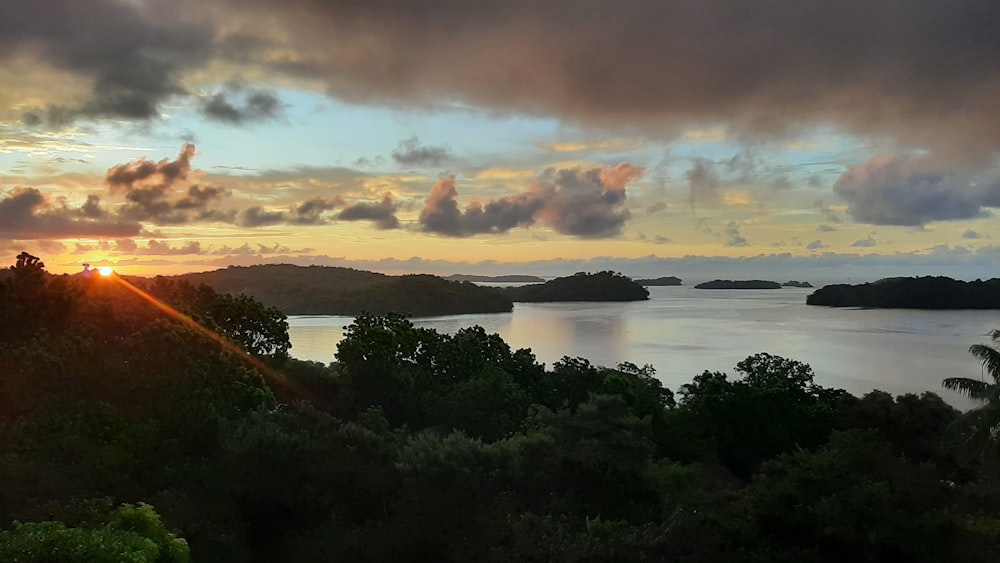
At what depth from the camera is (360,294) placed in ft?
465

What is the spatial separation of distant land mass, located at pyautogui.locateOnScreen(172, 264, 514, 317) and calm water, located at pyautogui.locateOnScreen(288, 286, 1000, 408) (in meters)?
6.35

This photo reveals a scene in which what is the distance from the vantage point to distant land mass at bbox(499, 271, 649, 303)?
192 metres

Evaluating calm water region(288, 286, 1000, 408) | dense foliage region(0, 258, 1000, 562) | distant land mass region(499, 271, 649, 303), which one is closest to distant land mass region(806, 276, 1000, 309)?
calm water region(288, 286, 1000, 408)

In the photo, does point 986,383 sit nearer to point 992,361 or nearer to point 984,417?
point 992,361

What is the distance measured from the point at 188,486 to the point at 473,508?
8.44 meters

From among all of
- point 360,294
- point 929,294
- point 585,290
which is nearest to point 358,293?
point 360,294

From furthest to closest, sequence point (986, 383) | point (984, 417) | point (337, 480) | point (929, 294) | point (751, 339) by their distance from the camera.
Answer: point (929, 294), point (751, 339), point (986, 383), point (984, 417), point (337, 480)

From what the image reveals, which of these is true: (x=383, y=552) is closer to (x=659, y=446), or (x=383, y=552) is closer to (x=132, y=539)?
(x=132, y=539)

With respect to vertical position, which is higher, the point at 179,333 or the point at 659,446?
the point at 179,333

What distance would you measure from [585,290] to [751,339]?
9350 centimetres

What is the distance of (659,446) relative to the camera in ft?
105

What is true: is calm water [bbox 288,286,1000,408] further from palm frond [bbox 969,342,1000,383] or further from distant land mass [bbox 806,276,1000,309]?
palm frond [bbox 969,342,1000,383]

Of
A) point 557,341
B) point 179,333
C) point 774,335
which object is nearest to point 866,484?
point 179,333

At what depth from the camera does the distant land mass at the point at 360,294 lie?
13488cm
